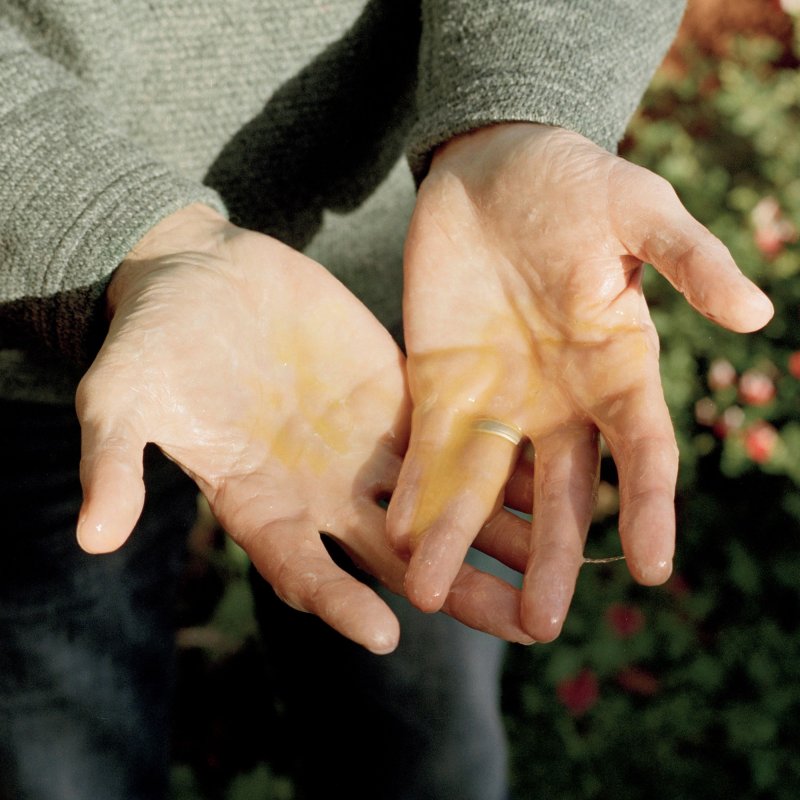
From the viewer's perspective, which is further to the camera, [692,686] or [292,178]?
[692,686]

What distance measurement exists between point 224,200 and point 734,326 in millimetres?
868

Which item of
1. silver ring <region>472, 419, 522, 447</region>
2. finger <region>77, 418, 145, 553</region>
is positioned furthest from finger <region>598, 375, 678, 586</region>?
finger <region>77, 418, 145, 553</region>

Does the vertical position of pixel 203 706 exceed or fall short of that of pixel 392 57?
it falls short

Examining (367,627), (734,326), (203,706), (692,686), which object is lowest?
(692,686)

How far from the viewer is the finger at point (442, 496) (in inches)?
44.5

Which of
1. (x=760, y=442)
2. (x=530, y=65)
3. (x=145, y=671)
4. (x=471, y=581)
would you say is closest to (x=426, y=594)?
(x=471, y=581)

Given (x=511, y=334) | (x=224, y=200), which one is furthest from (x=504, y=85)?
(x=224, y=200)

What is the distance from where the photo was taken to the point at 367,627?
3.43ft

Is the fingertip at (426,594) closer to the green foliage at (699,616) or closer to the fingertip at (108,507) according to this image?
the fingertip at (108,507)

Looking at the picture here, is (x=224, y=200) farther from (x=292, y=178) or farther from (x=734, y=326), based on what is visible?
(x=734, y=326)

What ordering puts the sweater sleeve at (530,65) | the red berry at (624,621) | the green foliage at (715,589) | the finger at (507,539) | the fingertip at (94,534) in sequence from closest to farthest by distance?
the fingertip at (94,534) → the finger at (507,539) → the sweater sleeve at (530,65) → the green foliage at (715,589) → the red berry at (624,621)

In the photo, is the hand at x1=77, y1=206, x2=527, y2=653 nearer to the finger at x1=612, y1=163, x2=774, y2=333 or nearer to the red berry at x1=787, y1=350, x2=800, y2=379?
the finger at x1=612, y1=163, x2=774, y2=333

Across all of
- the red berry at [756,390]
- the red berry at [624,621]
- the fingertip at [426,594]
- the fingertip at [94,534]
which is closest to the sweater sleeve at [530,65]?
the fingertip at [426,594]

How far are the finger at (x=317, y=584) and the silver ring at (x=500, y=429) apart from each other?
0.29 meters
